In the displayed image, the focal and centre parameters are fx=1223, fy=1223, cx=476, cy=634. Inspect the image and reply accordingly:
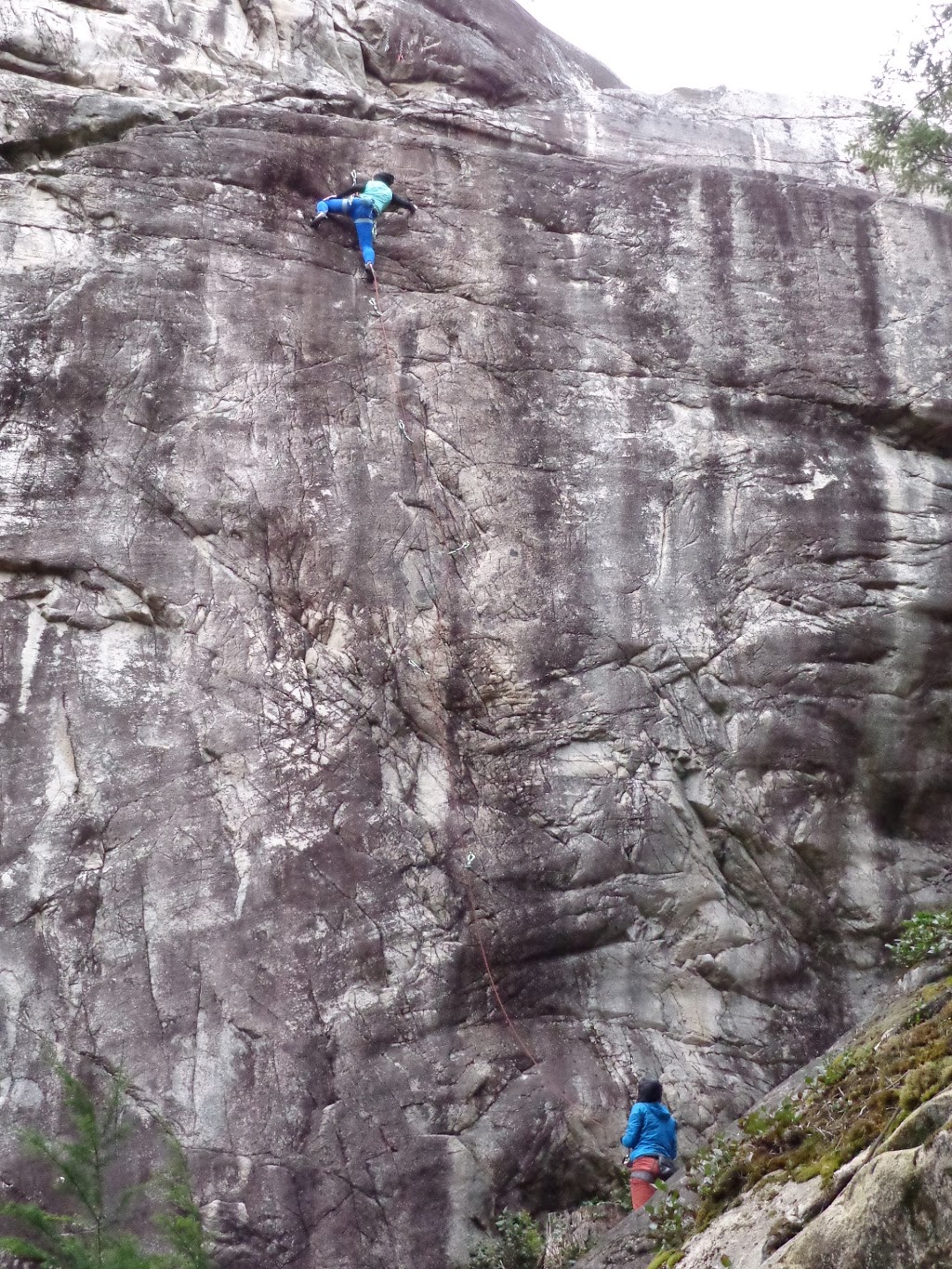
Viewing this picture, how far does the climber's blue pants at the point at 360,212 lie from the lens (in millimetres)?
12844

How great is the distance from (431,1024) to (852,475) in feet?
23.8

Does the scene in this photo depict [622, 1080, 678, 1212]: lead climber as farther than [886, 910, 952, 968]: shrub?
No

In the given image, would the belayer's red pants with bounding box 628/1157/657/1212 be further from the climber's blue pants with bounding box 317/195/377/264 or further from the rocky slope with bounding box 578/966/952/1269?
the climber's blue pants with bounding box 317/195/377/264

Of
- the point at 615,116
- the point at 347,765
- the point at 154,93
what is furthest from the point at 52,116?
the point at 347,765

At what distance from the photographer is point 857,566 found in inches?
506

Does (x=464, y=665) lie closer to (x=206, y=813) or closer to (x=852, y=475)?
(x=206, y=813)

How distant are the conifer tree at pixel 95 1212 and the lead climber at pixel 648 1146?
333cm

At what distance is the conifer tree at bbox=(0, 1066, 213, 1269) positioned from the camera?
23.0 feet

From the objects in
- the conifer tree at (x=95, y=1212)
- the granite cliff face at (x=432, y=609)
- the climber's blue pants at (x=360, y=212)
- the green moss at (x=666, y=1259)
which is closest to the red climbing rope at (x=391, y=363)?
the granite cliff face at (x=432, y=609)

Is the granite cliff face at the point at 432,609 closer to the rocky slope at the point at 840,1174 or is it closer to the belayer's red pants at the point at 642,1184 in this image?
the belayer's red pants at the point at 642,1184

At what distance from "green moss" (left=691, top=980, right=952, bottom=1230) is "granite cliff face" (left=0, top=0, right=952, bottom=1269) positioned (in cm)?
259

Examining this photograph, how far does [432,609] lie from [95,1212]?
6274 millimetres

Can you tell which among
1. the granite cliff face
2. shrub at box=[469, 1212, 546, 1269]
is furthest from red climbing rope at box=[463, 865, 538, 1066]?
shrub at box=[469, 1212, 546, 1269]

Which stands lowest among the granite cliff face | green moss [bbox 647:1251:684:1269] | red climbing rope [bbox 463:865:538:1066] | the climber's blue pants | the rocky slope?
green moss [bbox 647:1251:684:1269]
